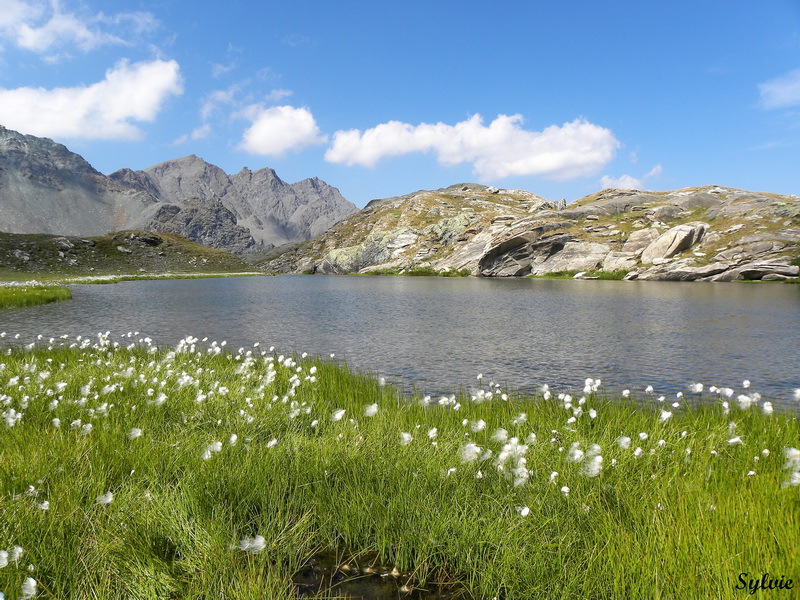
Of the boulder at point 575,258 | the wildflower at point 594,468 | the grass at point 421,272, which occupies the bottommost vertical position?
the wildflower at point 594,468

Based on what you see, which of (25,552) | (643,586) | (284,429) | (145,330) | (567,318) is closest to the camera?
(643,586)

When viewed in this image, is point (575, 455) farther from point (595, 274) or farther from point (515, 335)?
point (595, 274)

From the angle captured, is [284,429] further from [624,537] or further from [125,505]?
[624,537]

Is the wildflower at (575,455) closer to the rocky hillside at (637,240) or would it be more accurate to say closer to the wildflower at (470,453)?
the wildflower at (470,453)

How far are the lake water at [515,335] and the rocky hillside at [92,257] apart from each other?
101376 millimetres

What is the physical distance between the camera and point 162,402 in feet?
26.2

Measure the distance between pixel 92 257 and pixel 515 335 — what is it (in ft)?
569

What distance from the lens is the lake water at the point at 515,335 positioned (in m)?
16.1

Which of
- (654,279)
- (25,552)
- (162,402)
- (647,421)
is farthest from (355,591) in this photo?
(654,279)

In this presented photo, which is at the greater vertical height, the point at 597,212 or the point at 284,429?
the point at 597,212

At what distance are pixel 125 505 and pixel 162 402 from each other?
12.7 ft

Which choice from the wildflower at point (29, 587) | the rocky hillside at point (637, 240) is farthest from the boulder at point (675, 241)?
the wildflower at point (29, 587)

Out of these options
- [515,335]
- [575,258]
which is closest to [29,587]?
[515,335]

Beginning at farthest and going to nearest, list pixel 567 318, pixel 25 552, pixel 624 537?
1. pixel 567 318
2. pixel 624 537
3. pixel 25 552
